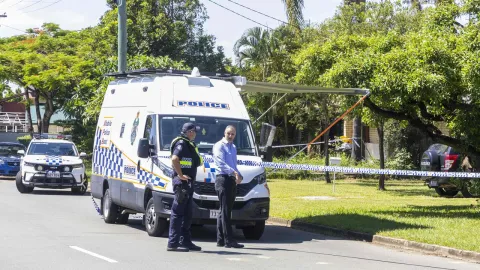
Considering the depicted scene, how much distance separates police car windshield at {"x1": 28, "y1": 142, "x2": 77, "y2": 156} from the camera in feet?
81.6

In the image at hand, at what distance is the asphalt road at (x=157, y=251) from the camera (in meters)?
11.0

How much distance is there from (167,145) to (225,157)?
1.63m

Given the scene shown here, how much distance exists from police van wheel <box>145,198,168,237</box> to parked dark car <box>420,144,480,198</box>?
10.7 meters

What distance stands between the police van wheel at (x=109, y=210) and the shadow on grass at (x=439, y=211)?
5.83 m

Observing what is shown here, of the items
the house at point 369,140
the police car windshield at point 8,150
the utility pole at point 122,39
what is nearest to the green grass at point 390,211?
the utility pole at point 122,39

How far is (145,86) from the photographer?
15195 mm

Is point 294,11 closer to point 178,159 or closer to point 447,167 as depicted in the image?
point 447,167

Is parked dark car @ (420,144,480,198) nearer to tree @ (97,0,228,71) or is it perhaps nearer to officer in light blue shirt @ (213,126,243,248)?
officer in light blue shirt @ (213,126,243,248)

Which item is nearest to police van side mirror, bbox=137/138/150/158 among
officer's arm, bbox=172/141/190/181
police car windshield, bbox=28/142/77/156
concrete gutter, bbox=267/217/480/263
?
officer's arm, bbox=172/141/190/181

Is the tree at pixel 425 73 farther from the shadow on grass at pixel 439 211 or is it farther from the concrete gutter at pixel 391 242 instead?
the concrete gutter at pixel 391 242

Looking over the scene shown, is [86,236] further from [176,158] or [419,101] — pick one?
[419,101]

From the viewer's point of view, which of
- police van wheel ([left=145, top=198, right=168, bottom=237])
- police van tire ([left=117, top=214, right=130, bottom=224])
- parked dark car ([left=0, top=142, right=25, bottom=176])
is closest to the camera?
police van wheel ([left=145, top=198, right=168, bottom=237])

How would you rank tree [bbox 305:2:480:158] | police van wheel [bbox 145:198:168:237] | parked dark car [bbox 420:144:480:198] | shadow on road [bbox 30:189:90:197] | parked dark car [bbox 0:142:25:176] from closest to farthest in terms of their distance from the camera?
police van wheel [bbox 145:198:168:237], tree [bbox 305:2:480:158], parked dark car [bbox 420:144:480:198], shadow on road [bbox 30:189:90:197], parked dark car [bbox 0:142:25:176]

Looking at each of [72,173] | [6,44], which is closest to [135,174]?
[72,173]
